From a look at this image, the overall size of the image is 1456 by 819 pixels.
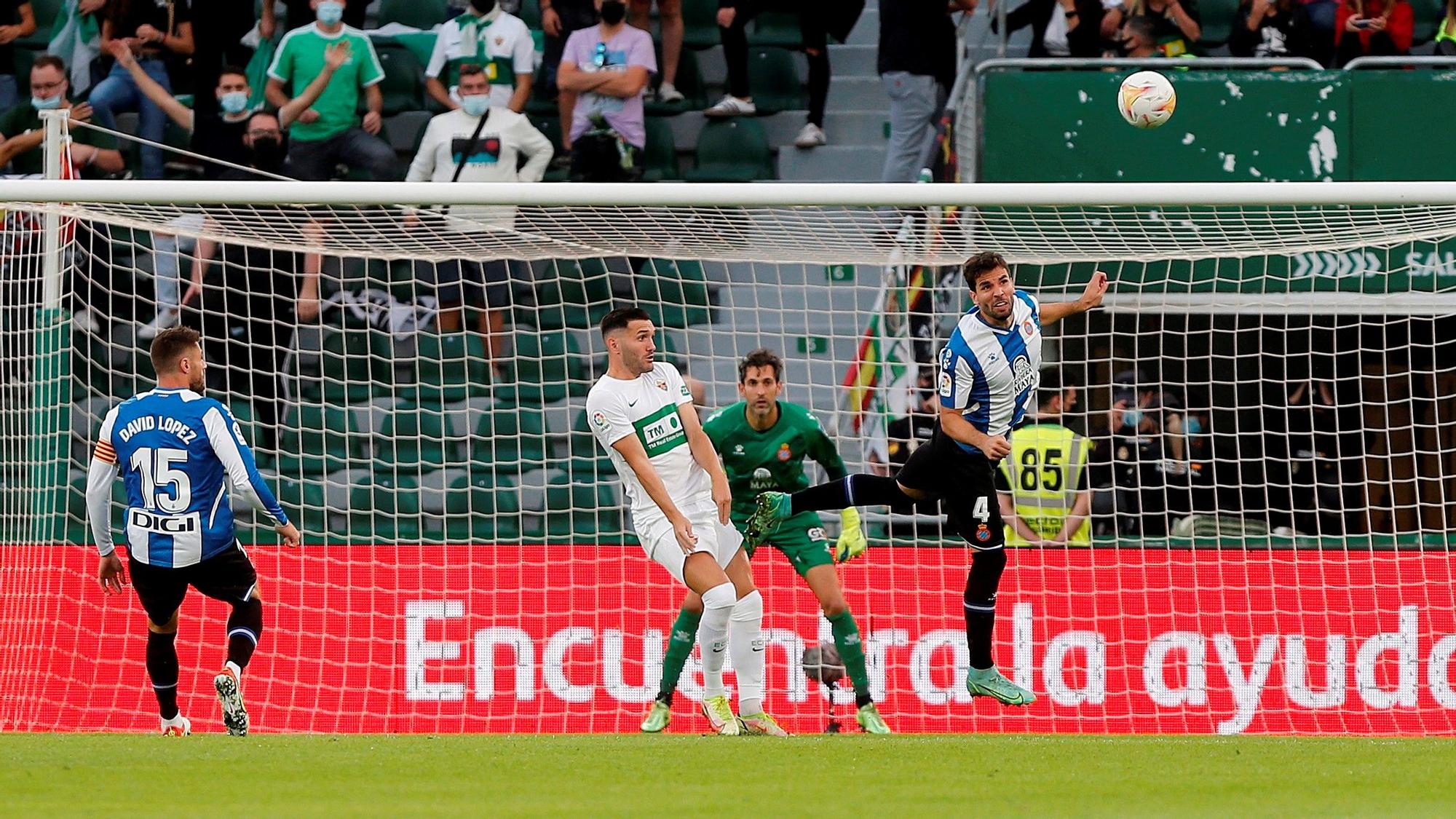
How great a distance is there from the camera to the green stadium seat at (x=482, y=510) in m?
10.8

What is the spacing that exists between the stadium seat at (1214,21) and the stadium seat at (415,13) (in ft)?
18.8

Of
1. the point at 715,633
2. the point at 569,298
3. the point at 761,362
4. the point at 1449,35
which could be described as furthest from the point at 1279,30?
the point at 715,633

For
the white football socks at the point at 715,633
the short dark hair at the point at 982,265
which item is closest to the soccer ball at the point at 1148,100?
the short dark hair at the point at 982,265

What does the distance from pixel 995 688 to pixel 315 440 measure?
5.30m

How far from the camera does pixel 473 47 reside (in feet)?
43.8

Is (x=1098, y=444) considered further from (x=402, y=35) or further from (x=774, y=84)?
(x=402, y=35)

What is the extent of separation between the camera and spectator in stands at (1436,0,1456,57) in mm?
12562

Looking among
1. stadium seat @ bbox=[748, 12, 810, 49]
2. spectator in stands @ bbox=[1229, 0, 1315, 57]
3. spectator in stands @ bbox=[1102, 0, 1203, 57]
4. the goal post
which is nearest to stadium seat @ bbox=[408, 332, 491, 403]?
the goal post

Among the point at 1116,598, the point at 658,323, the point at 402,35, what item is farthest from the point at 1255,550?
the point at 402,35

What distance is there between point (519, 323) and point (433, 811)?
7263 millimetres

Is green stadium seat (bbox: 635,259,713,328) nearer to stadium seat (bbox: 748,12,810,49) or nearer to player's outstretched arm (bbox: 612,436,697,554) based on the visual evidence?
stadium seat (bbox: 748,12,810,49)

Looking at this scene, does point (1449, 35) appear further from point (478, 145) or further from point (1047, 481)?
point (478, 145)

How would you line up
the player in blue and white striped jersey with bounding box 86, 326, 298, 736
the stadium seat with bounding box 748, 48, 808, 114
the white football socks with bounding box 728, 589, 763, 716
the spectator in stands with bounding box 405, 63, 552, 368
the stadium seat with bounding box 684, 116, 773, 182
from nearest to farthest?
the player in blue and white striped jersey with bounding box 86, 326, 298, 736 < the white football socks with bounding box 728, 589, 763, 716 < the spectator in stands with bounding box 405, 63, 552, 368 < the stadium seat with bounding box 684, 116, 773, 182 < the stadium seat with bounding box 748, 48, 808, 114

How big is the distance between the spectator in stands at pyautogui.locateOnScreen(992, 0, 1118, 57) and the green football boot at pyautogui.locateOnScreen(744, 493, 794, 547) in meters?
5.36
